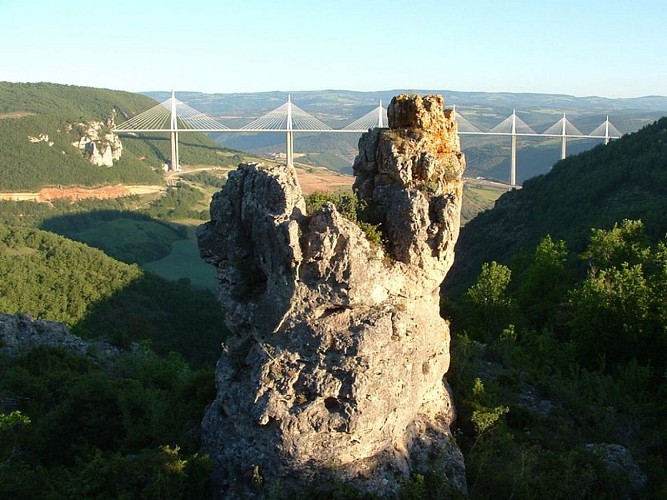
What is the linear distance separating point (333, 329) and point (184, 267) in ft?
225

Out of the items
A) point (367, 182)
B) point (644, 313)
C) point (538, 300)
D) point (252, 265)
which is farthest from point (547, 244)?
point (252, 265)

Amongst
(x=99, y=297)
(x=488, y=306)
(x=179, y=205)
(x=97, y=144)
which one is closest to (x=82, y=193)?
(x=97, y=144)

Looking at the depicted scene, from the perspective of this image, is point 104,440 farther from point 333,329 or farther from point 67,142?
point 67,142

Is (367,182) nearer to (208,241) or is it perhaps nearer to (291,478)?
(208,241)

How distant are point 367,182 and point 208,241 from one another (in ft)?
11.6

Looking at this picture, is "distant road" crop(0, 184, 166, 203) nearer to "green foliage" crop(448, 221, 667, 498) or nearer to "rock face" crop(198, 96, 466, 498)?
"green foliage" crop(448, 221, 667, 498)

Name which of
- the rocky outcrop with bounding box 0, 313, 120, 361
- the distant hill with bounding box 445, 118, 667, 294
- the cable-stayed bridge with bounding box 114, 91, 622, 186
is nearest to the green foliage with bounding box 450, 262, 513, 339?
the distant hill with bounding box 445, 118, 667, 294

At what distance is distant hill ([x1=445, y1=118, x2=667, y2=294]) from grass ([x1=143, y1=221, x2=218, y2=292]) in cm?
2850

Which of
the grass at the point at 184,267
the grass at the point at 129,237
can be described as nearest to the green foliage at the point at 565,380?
the grass at the point at 184,267

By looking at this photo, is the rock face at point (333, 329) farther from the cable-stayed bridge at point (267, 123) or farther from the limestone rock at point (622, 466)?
the cable-stayed bridge at point (267, 123)

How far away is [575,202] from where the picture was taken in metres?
51.4

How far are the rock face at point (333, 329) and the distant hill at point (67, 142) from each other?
98848 millimetres

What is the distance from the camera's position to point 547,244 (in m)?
30.5

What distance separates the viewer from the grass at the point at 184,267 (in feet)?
233
